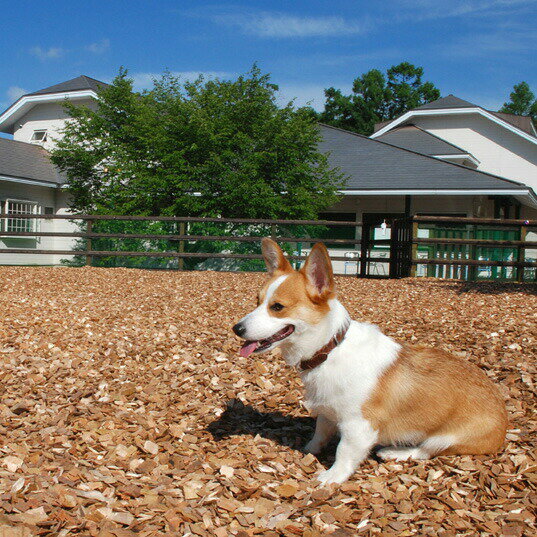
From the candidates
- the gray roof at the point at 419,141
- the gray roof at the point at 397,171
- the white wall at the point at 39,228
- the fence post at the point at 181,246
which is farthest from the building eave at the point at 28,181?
the gray roof at the point at 419,141

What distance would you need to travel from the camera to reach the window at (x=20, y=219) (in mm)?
20267

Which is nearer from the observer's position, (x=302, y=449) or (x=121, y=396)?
(x=302, y=449)

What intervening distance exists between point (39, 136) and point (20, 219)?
7.27 meters

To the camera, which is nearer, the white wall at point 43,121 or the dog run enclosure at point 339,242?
the dog run enclosure at point 339,242

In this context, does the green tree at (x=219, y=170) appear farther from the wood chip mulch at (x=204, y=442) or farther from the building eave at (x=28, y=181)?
the wood chip mulch at (x=204, y=442)

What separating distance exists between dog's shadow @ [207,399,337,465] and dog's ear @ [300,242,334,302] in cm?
114

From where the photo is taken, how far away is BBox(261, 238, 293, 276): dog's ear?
326 cm

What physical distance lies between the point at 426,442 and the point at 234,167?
44.6 ft

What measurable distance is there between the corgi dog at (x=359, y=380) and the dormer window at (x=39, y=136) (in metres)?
25.4

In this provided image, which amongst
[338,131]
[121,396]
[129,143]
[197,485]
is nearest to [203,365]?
[121,396]

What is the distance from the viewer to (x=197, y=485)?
3.13 m

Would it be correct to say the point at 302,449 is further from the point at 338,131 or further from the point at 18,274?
the point at 338,131

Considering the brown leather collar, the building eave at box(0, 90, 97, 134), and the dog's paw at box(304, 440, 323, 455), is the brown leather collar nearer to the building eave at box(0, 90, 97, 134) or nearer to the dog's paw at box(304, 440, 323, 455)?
the dog's paw at box(304, 440, 323, 455)

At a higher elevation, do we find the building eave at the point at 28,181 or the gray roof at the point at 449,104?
the gray roof at the point at 449,104
